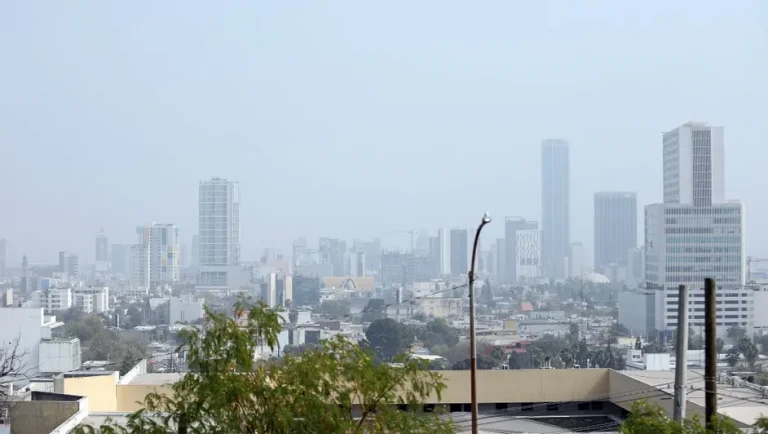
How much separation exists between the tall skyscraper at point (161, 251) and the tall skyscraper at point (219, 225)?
616 centimetres

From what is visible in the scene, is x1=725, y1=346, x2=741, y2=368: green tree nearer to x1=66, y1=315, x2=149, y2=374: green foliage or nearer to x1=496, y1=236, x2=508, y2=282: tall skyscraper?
x1=66, y1=315, x2=149, y2=374: green foliage

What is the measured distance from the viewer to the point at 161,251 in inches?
6206

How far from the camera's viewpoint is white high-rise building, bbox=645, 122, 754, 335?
276ft

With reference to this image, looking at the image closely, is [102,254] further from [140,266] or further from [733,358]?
[733,358]

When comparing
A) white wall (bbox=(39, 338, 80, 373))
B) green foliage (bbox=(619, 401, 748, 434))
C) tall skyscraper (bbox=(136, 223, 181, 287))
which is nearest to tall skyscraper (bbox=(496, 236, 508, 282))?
tall skyscraper (bbox=(136, 223, 181, 287))

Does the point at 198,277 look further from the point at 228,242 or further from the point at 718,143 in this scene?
the point at 718,143

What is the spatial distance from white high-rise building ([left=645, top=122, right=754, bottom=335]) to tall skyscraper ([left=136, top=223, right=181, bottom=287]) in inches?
3359

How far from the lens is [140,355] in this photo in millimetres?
56250

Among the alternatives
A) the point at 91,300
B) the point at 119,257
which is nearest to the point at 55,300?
the point at 91,300

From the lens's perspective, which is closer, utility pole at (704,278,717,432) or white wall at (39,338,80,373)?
utility pole at (704,278,717,432)

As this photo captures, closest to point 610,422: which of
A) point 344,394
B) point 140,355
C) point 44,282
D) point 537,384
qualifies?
point 537,384

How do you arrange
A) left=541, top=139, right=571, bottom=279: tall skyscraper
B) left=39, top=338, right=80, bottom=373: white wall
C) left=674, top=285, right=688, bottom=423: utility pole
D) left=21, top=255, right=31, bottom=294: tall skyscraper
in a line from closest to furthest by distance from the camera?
left=674, top=285, right=688, bottom=423: utility pole < left=39, top=338, right=80, bottom=373: white wall < left=21, top=255, right=31, bottom=294: tall skyscraper < left=541, top=139, right=571, bottom=279: tall skyscraper

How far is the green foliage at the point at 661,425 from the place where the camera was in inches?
272

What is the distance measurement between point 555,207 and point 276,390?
582 ft
